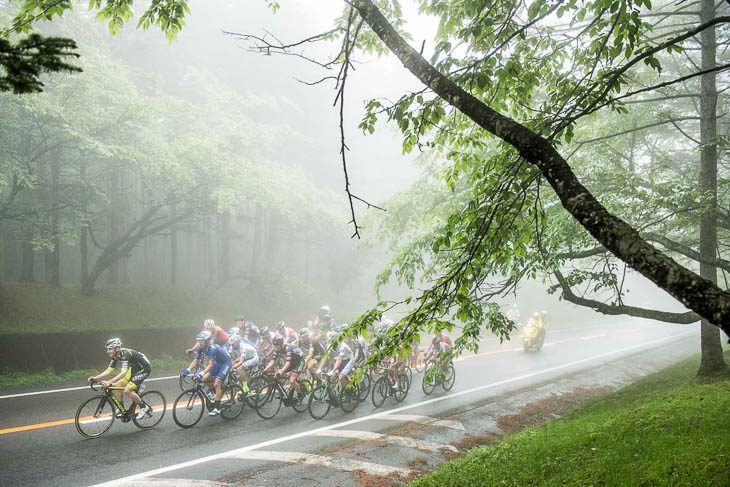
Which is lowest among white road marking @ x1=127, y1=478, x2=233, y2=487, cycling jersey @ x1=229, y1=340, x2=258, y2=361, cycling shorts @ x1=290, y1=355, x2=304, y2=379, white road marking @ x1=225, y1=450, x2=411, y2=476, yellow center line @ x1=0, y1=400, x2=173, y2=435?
white road marking @ x1=225, y1=450, x2=411, y2=476

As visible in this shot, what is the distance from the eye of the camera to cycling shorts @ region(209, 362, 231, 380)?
9996mm

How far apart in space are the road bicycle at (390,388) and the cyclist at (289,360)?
2150 mm

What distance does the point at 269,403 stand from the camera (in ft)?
35.3

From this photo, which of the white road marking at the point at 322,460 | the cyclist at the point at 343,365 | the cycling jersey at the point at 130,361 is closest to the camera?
the white road marking at the point at 322,460

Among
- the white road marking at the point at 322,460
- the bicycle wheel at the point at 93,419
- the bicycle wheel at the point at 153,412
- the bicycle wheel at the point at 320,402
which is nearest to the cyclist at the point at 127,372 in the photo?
the bicycle wheel at the point at 153,412

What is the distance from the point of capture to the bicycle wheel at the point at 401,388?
486 inches

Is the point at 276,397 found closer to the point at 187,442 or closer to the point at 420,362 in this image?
the point at 187,442

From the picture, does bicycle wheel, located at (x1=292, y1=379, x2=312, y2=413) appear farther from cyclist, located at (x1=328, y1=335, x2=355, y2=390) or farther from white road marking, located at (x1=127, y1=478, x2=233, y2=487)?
white road marking, located at (x1=127, y1=478, x2=233, y2=487)

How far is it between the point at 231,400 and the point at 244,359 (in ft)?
4.55

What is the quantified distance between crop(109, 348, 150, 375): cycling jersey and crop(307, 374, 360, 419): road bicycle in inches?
148

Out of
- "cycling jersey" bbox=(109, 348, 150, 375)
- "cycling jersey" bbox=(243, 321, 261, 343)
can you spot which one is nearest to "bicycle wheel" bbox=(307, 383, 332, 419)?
"cycling jersey" bbox=(109, 348, 150, 375)

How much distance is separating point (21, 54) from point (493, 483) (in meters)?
6.07

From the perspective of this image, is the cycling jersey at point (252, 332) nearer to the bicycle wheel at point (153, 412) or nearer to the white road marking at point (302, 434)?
the bicycle wheel at point (153, 412)

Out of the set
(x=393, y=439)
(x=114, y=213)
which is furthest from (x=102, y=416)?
(x=114, y=213)
